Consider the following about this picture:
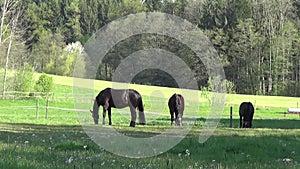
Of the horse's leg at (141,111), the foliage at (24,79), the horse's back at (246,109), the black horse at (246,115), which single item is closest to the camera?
the black horse at (246,115)

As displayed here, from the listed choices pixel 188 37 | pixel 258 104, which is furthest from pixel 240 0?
pixel 258 104

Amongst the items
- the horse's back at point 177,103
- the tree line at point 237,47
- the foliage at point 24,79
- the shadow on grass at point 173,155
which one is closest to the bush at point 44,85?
the foliage at point 24,79

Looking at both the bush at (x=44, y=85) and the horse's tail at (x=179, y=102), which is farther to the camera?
the bush at (x=44, y=85)

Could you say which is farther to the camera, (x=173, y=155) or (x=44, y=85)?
(x=44, y=85)

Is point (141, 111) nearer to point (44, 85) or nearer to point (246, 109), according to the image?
point (246, 109)

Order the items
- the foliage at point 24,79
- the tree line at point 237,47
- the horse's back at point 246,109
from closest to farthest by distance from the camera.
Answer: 1. the horse's back at point 246,109
2. the foliage at point 24,79
3. the tree line at point 237,47

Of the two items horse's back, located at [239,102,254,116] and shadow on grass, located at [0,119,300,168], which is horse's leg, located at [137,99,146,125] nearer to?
horse's back, located at [239,102,254,116]

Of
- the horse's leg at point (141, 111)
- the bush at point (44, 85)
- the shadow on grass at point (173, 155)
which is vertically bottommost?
the shadow on grass at point (173, 155)

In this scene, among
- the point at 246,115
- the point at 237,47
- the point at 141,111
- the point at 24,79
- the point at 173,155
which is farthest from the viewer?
the point at 237,47

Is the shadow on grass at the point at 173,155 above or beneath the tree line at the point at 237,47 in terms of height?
beneath

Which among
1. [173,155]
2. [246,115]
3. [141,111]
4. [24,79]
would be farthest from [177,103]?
[24,79]

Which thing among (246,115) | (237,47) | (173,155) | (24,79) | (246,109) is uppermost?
(237,47)

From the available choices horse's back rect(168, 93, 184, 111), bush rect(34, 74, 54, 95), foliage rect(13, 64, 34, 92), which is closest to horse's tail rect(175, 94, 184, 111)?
horse's back rect(168, 93, 184, 111)

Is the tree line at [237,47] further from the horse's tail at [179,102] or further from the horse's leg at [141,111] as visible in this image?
the horse's leg at [141,111]
